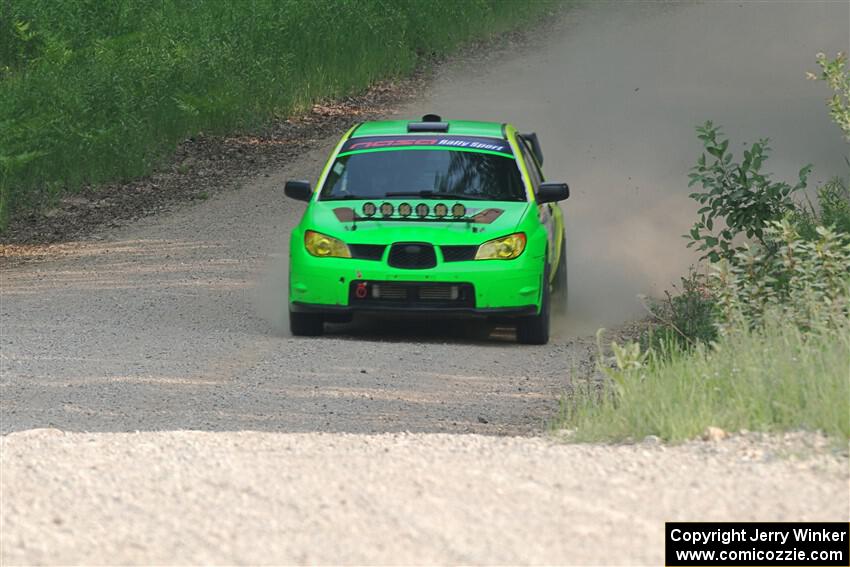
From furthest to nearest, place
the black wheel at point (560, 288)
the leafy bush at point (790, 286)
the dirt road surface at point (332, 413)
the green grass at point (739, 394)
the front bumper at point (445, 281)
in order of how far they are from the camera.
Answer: the black wheel at point (560, 288) < the front bumper at point (445, 281) < the leafy bush at point (790, 286) < the green grass at point (739, 394) < the dirt road surface at point (332, 413)

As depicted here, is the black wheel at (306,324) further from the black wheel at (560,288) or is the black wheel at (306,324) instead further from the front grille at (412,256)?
Answer: the black wheel at (560,288)

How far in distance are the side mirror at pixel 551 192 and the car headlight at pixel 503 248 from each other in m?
0.66

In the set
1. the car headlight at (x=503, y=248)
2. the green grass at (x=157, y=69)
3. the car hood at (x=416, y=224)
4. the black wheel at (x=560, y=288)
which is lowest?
the green grass at (x=157, y=69)

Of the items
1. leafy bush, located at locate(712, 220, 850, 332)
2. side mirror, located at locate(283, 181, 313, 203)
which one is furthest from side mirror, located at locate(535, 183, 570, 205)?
leafy bush, located at locate(712, 220, 850, 332)

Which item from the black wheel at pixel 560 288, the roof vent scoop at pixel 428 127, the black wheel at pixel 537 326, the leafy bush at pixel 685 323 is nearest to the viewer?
the leafy bush at pixel 685 323

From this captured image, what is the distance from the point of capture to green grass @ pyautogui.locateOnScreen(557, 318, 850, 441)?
7.03 m

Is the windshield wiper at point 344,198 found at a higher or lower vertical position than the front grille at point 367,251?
higher

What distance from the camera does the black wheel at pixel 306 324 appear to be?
12422 millimetres

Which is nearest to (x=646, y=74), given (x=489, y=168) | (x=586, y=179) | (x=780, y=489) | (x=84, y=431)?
(x=586, y=179)

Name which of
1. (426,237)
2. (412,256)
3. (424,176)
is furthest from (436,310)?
(424,176)

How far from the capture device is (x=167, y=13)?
26.1 meters

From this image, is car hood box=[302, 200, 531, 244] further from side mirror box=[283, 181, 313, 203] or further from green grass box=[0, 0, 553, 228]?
green grass box=[0, 0, 553, 228]

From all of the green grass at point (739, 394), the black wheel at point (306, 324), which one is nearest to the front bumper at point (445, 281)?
the black wheel at point (306, 324)

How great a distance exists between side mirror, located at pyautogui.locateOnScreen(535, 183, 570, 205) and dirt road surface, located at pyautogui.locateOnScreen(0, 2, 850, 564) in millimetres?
1219
